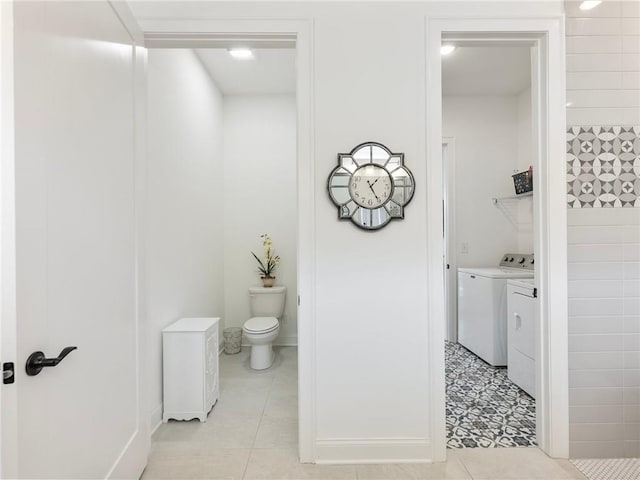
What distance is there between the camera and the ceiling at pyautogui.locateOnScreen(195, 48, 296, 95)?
2875mm

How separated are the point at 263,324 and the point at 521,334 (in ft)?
7.04

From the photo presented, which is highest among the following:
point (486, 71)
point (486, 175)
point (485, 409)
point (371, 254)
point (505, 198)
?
point (486, 71)

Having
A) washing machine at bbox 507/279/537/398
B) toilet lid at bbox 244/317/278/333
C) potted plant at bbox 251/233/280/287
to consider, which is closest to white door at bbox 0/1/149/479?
toilet lid at bbox 244/317/278/333

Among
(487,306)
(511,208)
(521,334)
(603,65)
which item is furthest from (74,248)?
Answer: (511,208)

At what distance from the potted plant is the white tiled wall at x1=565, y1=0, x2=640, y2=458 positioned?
2.73 metres

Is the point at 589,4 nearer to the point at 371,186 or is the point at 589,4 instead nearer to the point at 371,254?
the point at 371,186

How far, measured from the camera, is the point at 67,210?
3.55 ft

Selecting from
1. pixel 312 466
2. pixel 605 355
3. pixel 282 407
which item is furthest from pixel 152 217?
pixel 605 355

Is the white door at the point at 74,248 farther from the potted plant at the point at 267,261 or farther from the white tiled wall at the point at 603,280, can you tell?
the white tiled wall at the point at 603,280

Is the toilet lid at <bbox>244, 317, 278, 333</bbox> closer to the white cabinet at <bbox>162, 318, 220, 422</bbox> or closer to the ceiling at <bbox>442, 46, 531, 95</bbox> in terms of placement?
the white cabinet at <bbox>162, 318, 220, 422</bbox>

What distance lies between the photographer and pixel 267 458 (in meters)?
1.75

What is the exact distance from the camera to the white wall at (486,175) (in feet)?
11.8

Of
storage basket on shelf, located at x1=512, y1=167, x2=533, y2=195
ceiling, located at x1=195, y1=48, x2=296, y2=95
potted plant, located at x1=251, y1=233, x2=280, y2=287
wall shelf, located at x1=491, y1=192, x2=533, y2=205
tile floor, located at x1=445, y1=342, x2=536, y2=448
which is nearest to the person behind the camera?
tile floor, located at x1=445, y1=342, x2=536, y2=448

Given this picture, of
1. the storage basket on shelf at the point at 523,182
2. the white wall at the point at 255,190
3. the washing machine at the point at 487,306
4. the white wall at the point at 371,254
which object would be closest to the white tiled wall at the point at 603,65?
the white wall at the point at 371,254
